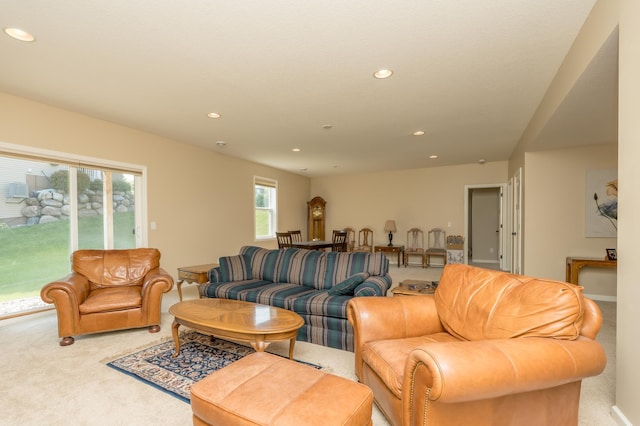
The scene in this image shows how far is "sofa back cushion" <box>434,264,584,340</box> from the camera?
138 cm

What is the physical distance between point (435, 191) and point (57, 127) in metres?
7.11

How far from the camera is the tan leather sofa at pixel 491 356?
1.17 m

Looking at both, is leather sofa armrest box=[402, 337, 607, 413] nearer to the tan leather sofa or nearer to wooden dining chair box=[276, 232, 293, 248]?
the tan leather sofa

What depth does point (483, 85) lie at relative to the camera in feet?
10.0

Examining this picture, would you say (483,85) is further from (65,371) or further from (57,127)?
(57,127)

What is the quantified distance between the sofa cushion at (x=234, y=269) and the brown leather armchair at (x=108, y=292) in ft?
1.93

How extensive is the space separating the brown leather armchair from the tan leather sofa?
2.26 metres

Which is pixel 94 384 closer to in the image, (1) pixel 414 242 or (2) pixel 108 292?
(2) pixel 108 292

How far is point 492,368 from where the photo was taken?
1163 mm

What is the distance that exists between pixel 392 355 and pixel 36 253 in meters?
4.19

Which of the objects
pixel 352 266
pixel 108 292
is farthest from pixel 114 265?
pixel 352 266

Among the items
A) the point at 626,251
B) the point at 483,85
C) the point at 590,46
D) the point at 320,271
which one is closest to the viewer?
the point at 626,251

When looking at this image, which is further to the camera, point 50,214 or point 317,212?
point 317,212

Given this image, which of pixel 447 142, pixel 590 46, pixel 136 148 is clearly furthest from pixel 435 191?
pixel 136 148
